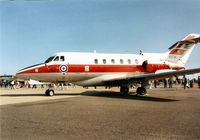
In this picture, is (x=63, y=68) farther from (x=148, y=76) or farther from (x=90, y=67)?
(x=148, y=76)

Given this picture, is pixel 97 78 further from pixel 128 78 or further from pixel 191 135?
pixel 191 135

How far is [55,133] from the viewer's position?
7.11 m

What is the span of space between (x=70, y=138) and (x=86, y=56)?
17.0 metres

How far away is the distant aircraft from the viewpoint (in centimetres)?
2134

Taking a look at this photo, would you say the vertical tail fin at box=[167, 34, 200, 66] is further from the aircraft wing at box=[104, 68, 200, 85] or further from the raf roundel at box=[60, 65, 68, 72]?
the raf roundel at box=[60, 65, 68, 72]

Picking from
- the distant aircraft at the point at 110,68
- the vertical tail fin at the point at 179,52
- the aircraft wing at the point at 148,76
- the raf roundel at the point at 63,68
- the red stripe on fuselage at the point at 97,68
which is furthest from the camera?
the vertical tail fin at the point at 179,52

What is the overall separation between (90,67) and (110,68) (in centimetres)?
192

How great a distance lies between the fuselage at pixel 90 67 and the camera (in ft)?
70.3

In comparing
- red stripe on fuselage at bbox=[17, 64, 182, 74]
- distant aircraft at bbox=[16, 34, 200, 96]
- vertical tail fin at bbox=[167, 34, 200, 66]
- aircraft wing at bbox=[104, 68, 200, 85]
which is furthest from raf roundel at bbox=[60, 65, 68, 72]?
vertical tail fin at bbox=[167, 34, 200, 66]

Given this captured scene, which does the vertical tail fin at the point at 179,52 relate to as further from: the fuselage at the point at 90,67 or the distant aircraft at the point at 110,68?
the fuselage at the point at 90,67

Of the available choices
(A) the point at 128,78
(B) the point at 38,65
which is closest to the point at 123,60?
(A) the point at 128,78

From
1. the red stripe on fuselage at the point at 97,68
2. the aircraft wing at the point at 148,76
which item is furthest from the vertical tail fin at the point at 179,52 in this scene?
the aircraft wing at the point at 148,76

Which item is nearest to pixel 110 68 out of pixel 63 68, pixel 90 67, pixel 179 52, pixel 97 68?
pixel 97 68

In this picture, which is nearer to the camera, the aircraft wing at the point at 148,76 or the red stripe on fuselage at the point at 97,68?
the aircraft wing at the point at 148,76
